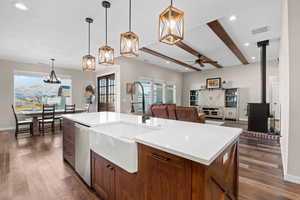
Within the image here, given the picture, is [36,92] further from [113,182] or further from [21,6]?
[113,182]

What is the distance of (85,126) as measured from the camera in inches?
74.0

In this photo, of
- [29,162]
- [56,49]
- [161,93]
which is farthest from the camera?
[161,93]

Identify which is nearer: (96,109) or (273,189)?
(273,189)

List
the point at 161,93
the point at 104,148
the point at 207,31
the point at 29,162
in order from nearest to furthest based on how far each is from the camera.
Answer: the point at 104,148
the point at 29,162
the point at 207,31
the point at 161,93

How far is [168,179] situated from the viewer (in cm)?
96

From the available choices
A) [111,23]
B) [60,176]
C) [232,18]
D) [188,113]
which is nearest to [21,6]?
[111,23]

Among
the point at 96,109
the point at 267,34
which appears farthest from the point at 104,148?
the point at 96,109

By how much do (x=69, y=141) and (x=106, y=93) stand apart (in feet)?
14.4

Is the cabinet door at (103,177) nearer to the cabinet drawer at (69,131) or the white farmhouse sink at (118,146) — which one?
the white farmhouse sink at (118,146)

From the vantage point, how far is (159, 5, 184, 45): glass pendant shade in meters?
1.34

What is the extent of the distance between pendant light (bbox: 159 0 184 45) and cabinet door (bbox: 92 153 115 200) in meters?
1.50

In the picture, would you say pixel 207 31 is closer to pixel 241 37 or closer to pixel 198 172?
pixel 241 37

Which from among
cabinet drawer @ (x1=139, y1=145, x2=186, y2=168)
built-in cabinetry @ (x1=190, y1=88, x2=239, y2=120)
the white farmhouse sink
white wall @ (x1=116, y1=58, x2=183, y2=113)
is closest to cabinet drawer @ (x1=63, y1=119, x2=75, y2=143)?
the white farmhouse sink

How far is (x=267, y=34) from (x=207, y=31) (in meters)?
1.72
